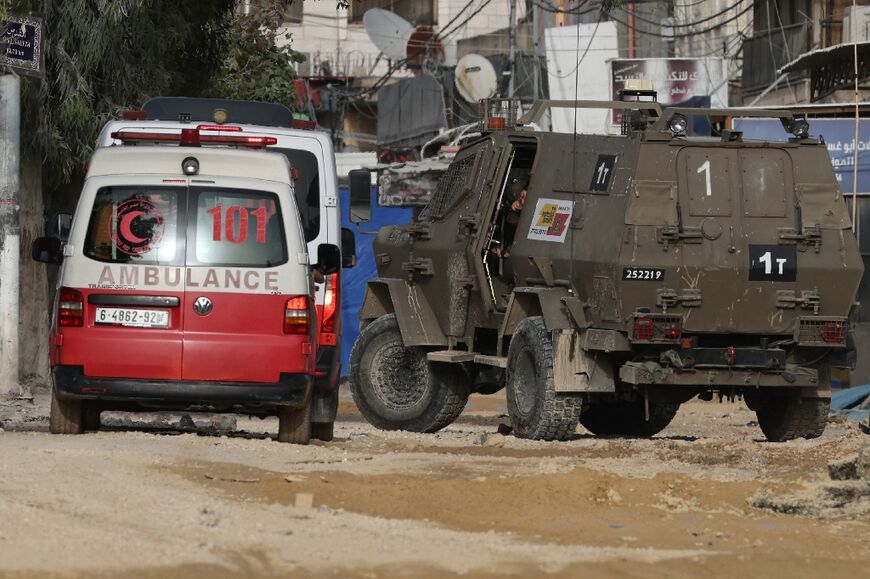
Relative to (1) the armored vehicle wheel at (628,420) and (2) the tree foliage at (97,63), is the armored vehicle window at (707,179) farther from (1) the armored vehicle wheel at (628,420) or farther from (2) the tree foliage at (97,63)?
(2) the tree foliage at (97,63)

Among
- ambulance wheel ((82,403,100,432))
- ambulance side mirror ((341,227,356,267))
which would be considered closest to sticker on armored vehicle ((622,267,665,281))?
ambulance side mirror ((341,227,356,267))

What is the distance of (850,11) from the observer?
1172 inches

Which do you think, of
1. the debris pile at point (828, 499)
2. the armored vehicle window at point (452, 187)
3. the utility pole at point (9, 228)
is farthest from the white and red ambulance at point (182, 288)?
the utility pole at point (9, 228)

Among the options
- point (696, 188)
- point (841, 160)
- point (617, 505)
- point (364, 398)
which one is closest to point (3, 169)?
point (364, 398)

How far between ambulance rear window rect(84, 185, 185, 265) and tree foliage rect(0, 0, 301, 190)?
677 centimetres

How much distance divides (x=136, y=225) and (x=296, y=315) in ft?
3.89

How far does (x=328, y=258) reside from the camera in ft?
40.5

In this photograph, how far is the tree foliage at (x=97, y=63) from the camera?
18.5 metres

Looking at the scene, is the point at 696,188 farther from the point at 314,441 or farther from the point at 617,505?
the point at 617,505

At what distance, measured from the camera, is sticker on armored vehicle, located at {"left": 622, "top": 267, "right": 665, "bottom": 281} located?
13039 mm

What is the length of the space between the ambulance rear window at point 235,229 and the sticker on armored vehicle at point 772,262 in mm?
3855

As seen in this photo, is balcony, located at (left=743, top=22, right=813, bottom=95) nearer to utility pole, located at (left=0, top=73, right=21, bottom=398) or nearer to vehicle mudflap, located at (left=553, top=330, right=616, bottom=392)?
utility pole, located at (left=0, top=73, right=21, bottom=398)

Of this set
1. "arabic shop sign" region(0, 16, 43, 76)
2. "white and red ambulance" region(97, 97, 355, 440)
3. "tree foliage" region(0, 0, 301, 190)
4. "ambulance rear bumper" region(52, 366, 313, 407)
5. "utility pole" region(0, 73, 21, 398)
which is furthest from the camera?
"tree foliage" region(0, 0, 301, 190)

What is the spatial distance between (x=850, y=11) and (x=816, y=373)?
680 inches
